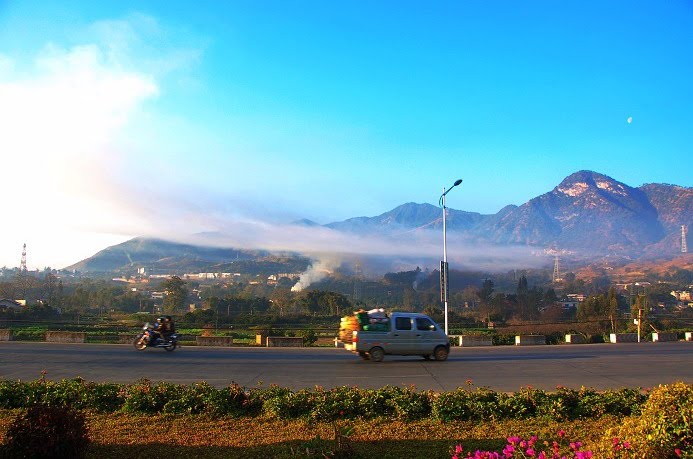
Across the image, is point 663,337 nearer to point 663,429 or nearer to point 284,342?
point 284,342

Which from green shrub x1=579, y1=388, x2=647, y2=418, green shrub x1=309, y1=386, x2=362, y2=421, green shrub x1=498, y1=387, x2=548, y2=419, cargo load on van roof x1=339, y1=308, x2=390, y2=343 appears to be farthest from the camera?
cargo load on van roof x1=339, y1=308, x2=390, y2=343

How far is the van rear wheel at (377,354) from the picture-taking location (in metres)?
17.3

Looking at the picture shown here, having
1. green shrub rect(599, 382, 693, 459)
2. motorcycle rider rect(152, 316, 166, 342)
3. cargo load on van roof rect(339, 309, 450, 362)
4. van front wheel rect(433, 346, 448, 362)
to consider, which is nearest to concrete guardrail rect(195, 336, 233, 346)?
motorcycle rider rect(152, 316, 166, 342)

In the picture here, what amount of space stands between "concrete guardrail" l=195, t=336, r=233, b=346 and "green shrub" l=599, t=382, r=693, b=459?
22.7 meters

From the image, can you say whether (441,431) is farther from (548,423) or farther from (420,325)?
(420,325)

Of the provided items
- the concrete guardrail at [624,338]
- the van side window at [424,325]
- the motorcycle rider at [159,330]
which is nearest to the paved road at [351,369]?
the motorcycle rider at [159,330]

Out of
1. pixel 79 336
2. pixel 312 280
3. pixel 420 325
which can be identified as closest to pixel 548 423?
pixel 420 325

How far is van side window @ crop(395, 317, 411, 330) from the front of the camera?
57.9ft

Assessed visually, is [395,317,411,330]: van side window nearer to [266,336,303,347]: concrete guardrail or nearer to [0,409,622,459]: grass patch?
[266,336,303,347]: concrete guardrail

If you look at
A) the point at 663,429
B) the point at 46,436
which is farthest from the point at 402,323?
the point at 46,436

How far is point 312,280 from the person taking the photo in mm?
112250

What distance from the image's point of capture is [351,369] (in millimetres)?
14984

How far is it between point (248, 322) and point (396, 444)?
42.6 meters

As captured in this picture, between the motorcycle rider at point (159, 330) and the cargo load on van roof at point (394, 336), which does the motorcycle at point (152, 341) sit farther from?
the cargo load on van roof at point (394, 336)
